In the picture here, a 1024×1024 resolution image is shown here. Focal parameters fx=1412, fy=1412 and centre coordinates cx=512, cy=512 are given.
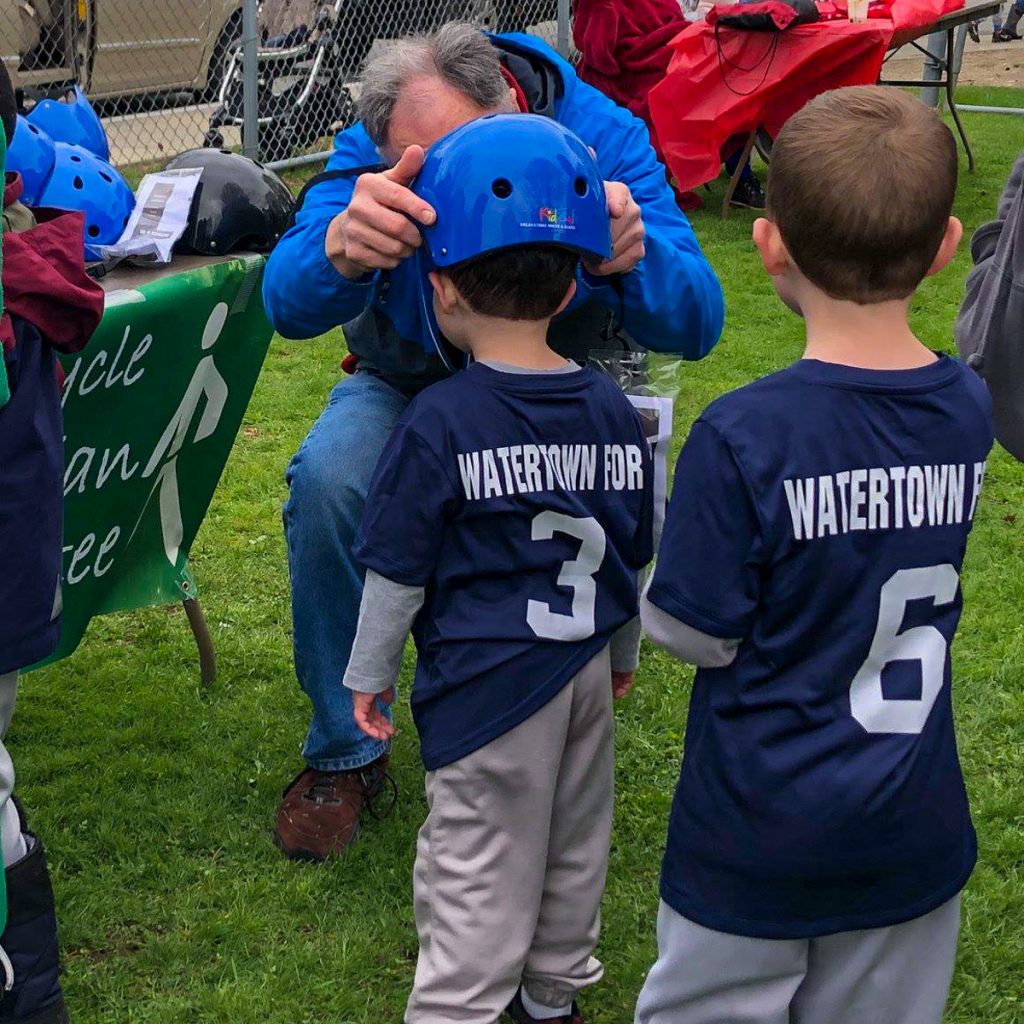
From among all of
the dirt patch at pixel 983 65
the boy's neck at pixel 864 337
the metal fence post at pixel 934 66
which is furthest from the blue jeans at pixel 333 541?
the dirt patch at pixel 983 65

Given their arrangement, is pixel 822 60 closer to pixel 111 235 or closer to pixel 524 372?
pixel 111 235

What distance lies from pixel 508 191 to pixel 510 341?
224mm

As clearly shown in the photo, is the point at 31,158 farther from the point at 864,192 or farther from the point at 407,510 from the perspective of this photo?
the point at 864,192

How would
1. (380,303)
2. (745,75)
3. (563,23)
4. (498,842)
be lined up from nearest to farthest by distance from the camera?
(498,842) < (380,303) < (745,75) < (563,23)

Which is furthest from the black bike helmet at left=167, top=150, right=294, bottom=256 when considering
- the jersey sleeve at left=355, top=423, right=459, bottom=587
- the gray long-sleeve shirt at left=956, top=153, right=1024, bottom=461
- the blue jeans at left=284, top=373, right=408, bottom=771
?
the gray long-sleeve shirt at left=956, top=153, right=1024, bottom=461

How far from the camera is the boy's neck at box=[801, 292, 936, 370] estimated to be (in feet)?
5.62

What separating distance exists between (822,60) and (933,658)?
690 centimetres

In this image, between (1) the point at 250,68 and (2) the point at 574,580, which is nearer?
(2) the point at 574,580

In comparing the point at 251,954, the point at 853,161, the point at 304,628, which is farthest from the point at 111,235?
the point at 853,161

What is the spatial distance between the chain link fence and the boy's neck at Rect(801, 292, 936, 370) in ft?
21.8

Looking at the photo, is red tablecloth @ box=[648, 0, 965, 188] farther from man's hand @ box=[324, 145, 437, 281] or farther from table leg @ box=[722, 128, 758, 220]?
man's hand @ box=[324, 145, 437, 281]

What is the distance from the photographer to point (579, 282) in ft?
8.20

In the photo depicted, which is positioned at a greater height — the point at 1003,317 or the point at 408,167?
the point at 408,167

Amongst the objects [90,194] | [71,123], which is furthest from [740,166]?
[90,194]
